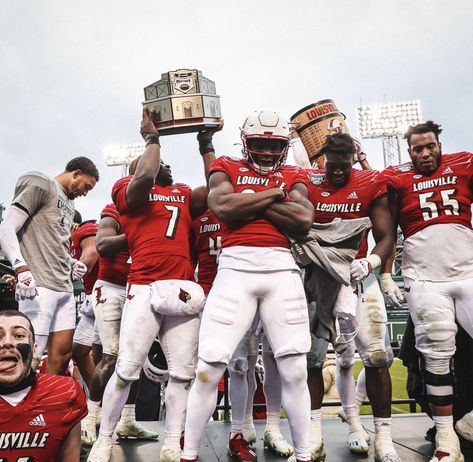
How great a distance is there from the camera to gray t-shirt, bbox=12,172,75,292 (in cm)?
336

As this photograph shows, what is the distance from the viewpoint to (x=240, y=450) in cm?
324

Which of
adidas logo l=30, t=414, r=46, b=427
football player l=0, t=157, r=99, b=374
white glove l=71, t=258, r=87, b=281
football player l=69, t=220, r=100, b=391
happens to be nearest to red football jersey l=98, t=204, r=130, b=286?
white glove l=71, t=258, r=87, b=281

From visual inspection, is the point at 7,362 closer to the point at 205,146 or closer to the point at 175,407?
the point at 175,407

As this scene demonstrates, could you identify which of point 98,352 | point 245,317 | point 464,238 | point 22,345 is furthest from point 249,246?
point 98,352

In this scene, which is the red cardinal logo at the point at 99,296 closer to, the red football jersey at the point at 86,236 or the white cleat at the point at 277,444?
the red football jersey at the point at 86,236

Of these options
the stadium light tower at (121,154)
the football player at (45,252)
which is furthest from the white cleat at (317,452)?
the stadium light tower at (121,154)

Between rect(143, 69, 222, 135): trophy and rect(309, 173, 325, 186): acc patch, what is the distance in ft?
2.71

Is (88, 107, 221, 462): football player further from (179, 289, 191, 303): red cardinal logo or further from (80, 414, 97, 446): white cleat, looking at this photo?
(80, 414, 97, 446): white cleat

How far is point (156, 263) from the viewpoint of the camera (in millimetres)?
3229

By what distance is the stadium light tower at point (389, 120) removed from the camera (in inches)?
1391

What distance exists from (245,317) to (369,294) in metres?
1.10

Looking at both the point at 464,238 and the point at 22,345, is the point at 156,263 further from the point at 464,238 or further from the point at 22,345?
the point at 464,238

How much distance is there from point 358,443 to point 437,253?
4.62 feet

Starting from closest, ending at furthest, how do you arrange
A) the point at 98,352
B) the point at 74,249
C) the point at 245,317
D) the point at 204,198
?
the point at 245,317 → the point at 204,198 → the point at 98,352 → the point at 74,249
